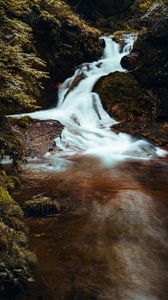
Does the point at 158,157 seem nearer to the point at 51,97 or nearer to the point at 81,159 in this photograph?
the point at 81,159

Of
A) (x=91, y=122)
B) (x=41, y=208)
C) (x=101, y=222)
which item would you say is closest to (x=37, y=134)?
(x=91, y=122)

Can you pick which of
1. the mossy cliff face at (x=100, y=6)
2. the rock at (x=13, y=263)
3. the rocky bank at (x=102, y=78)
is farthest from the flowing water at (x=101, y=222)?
the mossy cliff face at (x=100, y=6)

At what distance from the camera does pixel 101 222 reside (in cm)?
573

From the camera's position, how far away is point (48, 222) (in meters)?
5.60

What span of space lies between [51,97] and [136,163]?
611 centimetres

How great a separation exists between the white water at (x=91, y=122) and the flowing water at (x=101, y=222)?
4 centimetres

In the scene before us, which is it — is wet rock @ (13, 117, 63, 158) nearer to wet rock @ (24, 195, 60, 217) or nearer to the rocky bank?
the rocky bank

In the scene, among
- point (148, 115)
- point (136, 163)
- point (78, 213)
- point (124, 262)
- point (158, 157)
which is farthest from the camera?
point (148, 115)

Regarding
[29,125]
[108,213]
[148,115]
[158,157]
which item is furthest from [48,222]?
[148,115]

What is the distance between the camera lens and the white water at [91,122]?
37.0 feet

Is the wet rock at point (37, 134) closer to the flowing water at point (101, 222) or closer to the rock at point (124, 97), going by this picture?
the flowing water at point (101, 222)

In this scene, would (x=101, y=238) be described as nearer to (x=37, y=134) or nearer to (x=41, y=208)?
(x=41, y=208)

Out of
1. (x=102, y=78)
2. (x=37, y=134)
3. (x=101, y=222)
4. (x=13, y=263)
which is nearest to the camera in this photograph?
(x=13, y=263)

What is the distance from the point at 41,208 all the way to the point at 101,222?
3.11 feet
